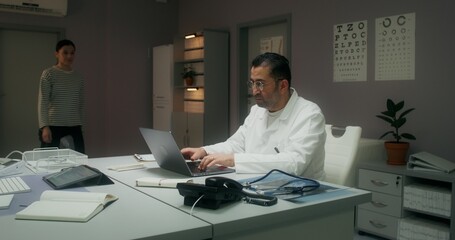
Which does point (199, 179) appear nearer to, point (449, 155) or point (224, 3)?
point (449, 155)

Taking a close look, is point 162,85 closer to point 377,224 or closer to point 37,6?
point 37,6

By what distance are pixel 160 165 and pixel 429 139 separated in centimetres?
219

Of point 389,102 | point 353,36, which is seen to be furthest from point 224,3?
point 389,102

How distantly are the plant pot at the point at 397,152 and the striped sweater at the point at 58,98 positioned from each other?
2594 mm

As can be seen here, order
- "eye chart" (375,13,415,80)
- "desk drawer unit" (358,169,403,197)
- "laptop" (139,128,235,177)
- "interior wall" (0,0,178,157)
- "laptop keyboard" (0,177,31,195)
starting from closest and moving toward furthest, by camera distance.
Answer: "laptop keyboard" (0,177,31,195) → "laptop" (139,128,235,177) → "desk drawer unit" (358,169,403,197) → "eye chart" (375,13,415,80) → "interior wall" (0,0,178,157)

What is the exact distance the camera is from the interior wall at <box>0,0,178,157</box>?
5.32 m

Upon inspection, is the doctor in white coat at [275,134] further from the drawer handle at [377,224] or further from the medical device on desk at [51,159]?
the drawer handle at [377,224]

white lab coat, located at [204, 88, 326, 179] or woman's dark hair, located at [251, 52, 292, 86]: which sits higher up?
woman's dark hair, located at [251, 52, 292, 86]

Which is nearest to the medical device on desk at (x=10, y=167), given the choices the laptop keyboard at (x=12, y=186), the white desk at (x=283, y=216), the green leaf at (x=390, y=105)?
the laptop keyboard at (x=12, y=186)

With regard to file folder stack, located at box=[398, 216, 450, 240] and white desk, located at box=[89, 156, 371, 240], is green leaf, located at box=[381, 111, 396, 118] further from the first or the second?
white desk, located at box=[89, 156, 371, 240]

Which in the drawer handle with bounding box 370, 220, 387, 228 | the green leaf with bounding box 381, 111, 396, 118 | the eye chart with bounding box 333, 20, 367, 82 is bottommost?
the drawer handle with bounding box 370, 220, 387, 228

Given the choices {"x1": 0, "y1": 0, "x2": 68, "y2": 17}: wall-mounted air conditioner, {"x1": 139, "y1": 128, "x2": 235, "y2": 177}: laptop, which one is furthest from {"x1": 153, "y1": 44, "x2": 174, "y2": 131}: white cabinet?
{"x1": 139, "y1": 128, "x2": 235, "y2": 177}: laptop

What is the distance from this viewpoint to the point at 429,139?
3.18 metres

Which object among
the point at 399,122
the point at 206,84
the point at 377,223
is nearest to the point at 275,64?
the point at 399,122
